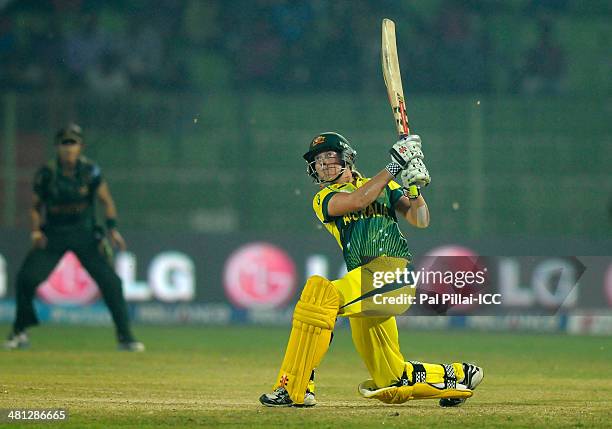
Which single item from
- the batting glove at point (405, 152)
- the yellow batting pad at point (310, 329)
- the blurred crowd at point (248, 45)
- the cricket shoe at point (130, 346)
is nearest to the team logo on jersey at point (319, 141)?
the batting glove at point (405, 152)

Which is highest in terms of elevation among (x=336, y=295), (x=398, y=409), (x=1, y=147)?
(x=1, y=147)

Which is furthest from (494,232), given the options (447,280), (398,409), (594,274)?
(398,409)

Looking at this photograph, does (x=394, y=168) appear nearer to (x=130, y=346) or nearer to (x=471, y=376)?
(x=471, y=376)

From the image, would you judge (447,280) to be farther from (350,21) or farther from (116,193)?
(350,21)

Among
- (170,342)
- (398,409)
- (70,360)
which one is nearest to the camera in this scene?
(398,409)

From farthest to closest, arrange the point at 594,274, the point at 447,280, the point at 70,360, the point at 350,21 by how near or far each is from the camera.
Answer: the point at 350,21 → the point at 594,274 → the point at 70,360 → the point at 447,280

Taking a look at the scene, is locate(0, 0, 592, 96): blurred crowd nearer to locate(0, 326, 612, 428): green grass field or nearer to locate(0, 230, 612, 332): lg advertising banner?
locate(0, 230, 612, 332): lg advertising banner

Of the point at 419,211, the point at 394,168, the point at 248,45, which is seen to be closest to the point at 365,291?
the point at 419,211

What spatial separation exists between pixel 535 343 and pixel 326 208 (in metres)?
7.58

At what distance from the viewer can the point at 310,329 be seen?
6848 mm

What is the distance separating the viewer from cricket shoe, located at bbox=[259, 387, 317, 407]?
7.06 m

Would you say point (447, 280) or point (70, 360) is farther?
point (70, 360)

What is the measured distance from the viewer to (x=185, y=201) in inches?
621

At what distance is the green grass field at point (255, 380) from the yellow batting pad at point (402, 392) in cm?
10
